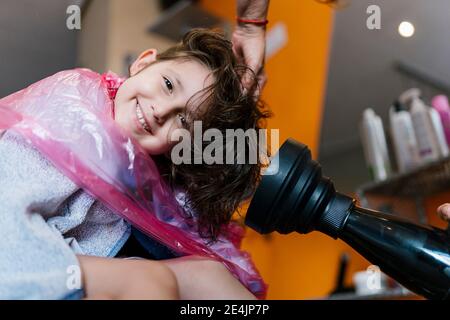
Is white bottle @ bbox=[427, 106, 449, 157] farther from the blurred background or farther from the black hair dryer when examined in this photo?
the black hair dryer

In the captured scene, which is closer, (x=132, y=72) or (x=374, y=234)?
(x=374, y=234)

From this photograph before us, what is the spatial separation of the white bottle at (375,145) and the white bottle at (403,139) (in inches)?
1.3

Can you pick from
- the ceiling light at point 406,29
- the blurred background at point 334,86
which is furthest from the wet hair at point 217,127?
the ceiling light at point 406,29

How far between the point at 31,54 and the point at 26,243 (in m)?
0.55

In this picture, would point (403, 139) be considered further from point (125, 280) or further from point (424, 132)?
point (125, 280)

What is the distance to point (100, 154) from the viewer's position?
524mm

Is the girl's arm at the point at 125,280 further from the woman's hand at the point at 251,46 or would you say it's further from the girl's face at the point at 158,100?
the woman's hand at the point at 251,46

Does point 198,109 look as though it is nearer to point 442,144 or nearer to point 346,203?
point 346,203

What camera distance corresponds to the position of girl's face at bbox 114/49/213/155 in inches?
26.0

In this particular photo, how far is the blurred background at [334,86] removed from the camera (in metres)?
1.26

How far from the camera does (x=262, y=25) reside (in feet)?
2.64

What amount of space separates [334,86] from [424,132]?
34 cm
